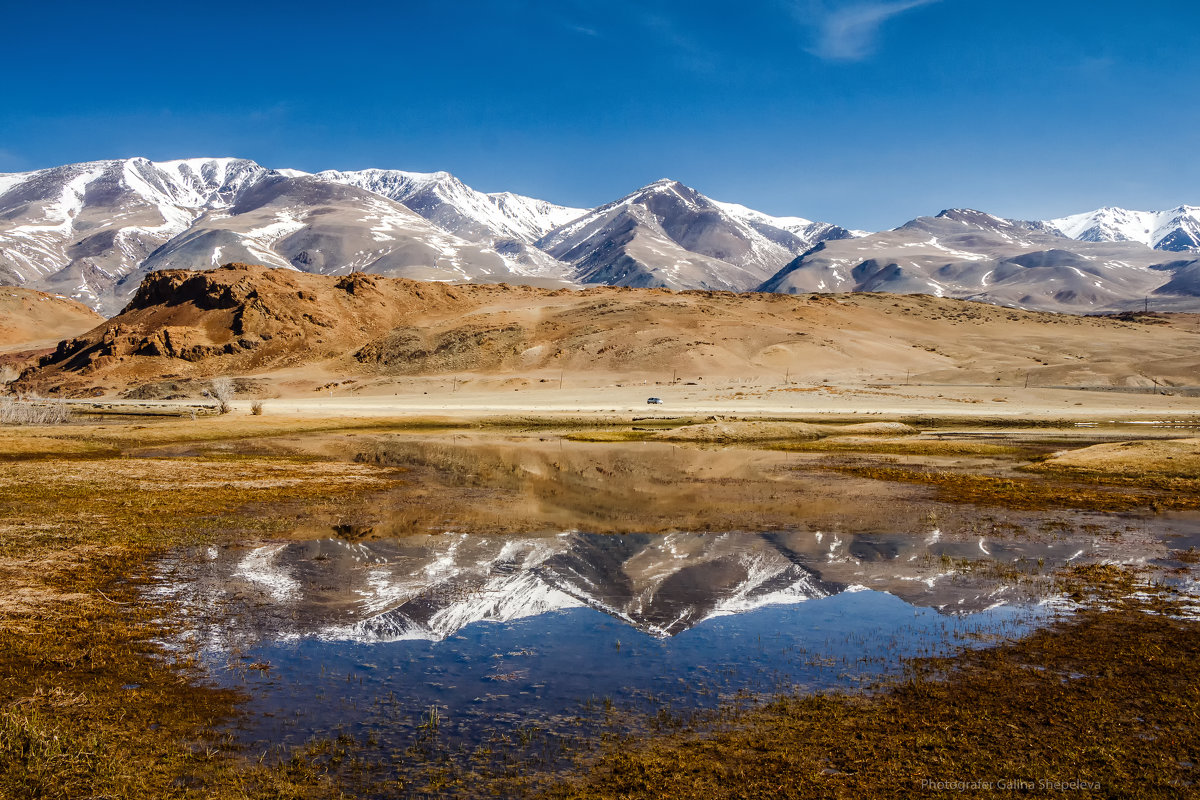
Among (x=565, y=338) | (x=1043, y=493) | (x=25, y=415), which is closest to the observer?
(x=1043, y=493)

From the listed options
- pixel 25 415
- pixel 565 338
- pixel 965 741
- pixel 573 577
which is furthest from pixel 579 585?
pixel 565 338

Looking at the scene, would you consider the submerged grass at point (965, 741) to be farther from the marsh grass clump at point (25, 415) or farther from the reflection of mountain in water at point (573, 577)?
the marsh grass clump at point (25, 415)

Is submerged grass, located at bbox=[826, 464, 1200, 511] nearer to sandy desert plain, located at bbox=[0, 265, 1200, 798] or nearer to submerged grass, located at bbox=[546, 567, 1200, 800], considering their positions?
sandy desert plain, located at bbox=[0, 265, 1200, 798]

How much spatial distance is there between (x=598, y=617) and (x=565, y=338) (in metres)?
129

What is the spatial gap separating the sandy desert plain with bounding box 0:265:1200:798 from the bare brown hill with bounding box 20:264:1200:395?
7488cm

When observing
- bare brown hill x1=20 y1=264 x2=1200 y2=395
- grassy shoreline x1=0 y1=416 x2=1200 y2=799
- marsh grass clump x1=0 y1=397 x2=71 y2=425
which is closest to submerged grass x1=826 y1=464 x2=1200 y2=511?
grassy shoreline x1=0 y1=416 x2=1200 y2=799

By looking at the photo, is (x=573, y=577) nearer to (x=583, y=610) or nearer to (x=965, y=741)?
(x=583, y=610)

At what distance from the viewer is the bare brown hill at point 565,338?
12850cm

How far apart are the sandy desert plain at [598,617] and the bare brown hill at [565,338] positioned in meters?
74.9

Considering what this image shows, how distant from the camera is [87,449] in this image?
155 feet

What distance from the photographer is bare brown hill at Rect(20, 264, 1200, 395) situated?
128500 mm

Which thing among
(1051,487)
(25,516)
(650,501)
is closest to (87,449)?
(25,516)

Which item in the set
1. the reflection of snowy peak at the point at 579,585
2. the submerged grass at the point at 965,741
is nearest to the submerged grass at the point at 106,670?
the reflection of snowy peak at the point at 579,585

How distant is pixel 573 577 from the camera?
1964 centimetres
